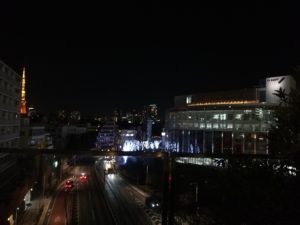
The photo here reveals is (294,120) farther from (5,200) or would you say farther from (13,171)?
(13,171)

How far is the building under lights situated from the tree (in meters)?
26.3

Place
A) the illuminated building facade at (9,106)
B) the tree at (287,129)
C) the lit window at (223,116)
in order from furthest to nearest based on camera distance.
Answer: the lit window at (223,116) → the illuminated building facade at (9,106) → the tree at (287,129)

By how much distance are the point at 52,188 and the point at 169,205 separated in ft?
68.2

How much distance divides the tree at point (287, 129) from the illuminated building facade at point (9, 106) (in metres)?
19.0

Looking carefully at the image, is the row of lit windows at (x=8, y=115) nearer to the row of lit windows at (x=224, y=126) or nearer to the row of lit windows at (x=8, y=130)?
the row of lit windows at (x=8, y=130)

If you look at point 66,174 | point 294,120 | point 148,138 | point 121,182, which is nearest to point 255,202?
point 294,120

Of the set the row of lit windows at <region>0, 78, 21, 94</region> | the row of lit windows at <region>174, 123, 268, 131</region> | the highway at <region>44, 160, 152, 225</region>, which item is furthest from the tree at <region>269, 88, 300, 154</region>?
the row of lit windows at <region>174, 123, 268, 131</region>

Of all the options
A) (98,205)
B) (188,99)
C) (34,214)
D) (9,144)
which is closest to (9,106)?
(9,144)

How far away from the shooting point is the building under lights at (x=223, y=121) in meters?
33.8

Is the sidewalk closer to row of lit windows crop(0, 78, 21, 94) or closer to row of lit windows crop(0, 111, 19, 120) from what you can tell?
row of lit windows crop(0, 111, 19, 120)

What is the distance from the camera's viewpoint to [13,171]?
20.6 meters

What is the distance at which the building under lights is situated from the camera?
33.8 m

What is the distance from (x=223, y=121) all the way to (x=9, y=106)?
75.9 ft

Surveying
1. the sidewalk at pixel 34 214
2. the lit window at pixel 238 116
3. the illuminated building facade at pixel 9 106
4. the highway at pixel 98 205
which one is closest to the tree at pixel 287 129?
the highway at pixel 98 205
